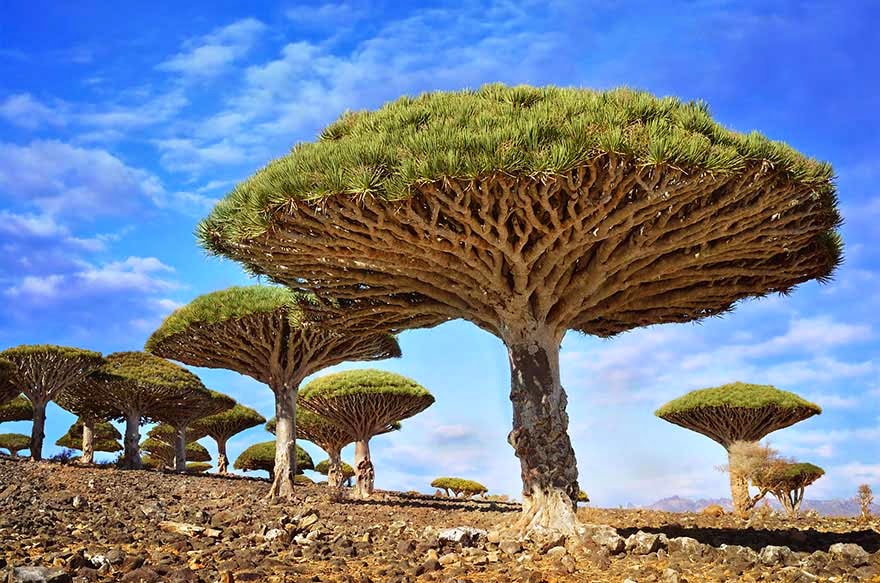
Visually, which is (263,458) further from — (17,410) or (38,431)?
(38,431)

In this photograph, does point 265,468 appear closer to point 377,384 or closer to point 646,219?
point 377,384

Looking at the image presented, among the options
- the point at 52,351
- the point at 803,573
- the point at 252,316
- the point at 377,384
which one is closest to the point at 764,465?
the point at 377,384

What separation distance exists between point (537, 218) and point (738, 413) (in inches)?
917

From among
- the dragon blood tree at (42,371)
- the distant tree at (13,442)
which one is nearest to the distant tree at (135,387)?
the dragon blood tree at (42,371)

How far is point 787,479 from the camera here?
94.9 ft

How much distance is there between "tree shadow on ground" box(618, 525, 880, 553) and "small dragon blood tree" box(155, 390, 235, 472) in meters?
22.8

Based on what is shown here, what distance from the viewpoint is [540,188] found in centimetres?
853

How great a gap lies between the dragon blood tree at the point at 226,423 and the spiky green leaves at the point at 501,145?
31.9 metres

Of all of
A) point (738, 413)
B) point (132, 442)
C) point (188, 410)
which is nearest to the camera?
point (738, 413)

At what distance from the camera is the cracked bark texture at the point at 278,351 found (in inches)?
771

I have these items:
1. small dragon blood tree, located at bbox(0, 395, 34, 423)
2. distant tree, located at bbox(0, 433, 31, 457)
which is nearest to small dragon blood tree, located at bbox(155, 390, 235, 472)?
small dragon blood tree, located at bbox(0, 395, 34, 423)

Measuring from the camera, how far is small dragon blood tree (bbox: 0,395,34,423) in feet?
144

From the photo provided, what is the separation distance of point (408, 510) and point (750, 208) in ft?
42.0

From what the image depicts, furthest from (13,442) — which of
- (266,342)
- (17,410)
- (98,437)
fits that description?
(266,342)
